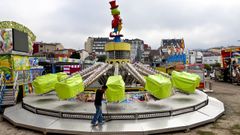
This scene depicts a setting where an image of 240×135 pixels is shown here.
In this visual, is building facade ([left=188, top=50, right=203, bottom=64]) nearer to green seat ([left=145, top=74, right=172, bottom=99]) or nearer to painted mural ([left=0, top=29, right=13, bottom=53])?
green seat ([left=145, top=74, right=172, bottom=99])

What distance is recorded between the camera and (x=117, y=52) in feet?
51.8

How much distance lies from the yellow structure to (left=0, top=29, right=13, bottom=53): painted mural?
706 cm

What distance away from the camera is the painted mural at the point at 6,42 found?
14891 mm

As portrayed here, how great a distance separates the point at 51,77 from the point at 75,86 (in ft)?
14.8

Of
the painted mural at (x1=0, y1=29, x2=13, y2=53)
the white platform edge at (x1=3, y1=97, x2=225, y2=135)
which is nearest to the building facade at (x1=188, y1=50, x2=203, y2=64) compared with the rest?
the white platform edge at (x1=3, y1=97, x2=225, y2=135)

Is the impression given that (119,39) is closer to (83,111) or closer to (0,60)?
(83,111)

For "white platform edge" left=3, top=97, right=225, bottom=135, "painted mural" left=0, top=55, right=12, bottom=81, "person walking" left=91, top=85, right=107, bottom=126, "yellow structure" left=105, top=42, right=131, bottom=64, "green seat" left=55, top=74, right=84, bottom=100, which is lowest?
"white platform edge" left=3, top=97, right=225, bottom=135

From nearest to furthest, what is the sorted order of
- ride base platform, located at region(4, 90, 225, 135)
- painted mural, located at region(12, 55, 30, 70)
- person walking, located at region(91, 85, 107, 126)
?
1. ride base platform, located at region(4, 90, 225, 135)
2. person walking, located at region(91, 85, 107, 126)
3. painted mural, located at region(12, 55, 30, 70)

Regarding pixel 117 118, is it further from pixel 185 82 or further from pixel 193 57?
pixel 193 57

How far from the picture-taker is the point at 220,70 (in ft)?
119

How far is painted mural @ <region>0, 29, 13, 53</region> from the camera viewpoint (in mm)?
14891

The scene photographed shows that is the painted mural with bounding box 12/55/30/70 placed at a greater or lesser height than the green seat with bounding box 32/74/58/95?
greater

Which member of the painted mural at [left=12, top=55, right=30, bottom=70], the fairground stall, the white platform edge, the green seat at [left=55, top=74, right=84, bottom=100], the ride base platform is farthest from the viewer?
the painted mural at [left=12, top=55, right=30, bottom=70]

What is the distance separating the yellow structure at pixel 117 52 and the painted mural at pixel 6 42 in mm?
7056
